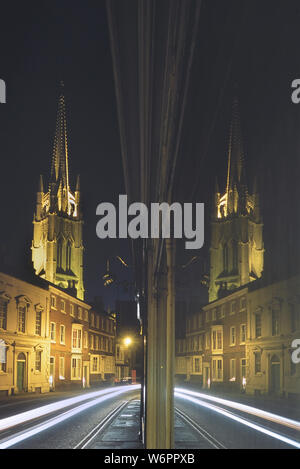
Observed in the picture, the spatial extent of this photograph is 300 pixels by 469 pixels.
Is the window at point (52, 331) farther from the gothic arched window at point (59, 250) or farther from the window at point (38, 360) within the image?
the gothic arched window at point (59, 250)

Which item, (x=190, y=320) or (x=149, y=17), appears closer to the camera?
(x=149, y=17)

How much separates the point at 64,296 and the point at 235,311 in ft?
41.3

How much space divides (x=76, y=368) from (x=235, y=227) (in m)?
26.4

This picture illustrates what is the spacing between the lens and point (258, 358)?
22906 mm

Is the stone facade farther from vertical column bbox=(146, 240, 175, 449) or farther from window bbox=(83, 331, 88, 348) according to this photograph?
vertical column bbox=(146, 240, 175, 449)

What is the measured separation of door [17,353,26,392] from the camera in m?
24.3

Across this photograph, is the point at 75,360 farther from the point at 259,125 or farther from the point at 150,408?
the point at 259,125

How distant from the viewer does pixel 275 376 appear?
2194 centimetres

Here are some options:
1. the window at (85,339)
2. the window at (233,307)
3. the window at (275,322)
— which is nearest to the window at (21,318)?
the window at (233,307)

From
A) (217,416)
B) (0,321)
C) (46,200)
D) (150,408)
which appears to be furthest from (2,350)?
(46,200)

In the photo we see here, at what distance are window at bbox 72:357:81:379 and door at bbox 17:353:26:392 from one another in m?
11.4

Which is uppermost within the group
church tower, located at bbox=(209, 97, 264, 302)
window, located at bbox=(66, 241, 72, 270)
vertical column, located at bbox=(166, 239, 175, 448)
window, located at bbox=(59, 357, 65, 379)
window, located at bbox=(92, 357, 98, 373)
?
window, located at bbox=(66, 241, 72, 270)

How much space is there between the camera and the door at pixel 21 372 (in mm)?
24297

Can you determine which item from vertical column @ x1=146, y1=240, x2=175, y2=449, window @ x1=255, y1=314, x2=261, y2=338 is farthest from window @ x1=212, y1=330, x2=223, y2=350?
vertical column @ x1=146, y1=240, x2=175, y2=449
